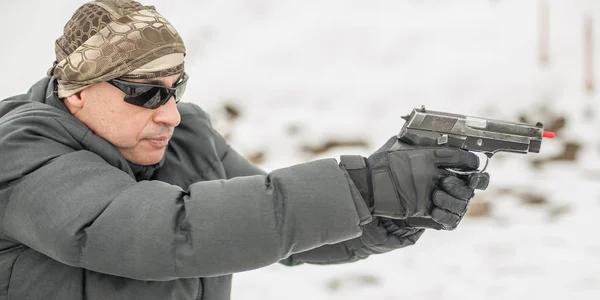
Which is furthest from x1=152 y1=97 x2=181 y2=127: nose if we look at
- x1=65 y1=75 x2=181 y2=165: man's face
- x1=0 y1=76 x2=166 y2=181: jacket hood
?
x1=0 y1=76 x2=166 y2=181: jacket hood

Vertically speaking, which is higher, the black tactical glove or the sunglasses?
the sunglasses

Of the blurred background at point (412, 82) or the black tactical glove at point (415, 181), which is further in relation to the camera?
the blurred background at point (412, 82)

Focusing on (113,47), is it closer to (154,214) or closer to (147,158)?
(147,158)

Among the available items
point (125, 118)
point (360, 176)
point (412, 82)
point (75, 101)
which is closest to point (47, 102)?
point (75, 101)

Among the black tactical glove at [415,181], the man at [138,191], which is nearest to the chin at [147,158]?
the man at [138,191]

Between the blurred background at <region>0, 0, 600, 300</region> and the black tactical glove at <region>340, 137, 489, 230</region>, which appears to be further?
the blurred background at <region>0, 0, 600, 300</region>

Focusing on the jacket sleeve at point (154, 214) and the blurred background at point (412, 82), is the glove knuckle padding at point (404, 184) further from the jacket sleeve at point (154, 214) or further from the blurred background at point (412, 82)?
the blurred background at point (412, 82)

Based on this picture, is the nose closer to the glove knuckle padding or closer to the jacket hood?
the jacket hood

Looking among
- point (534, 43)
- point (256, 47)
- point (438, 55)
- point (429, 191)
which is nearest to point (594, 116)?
point (534, 43)

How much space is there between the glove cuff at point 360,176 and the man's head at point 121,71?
47cm

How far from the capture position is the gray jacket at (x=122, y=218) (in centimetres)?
133

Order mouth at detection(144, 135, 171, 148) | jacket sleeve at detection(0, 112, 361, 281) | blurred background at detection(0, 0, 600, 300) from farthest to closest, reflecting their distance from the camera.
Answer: blurred background at detection(0, 0, 600, 300) → mouth at detection(144, 135, 171, 148) → jacket sleeve at detection(0, 112, 361, 281)

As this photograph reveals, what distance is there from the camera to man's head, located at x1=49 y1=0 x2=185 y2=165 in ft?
4.94

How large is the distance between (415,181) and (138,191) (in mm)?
673
